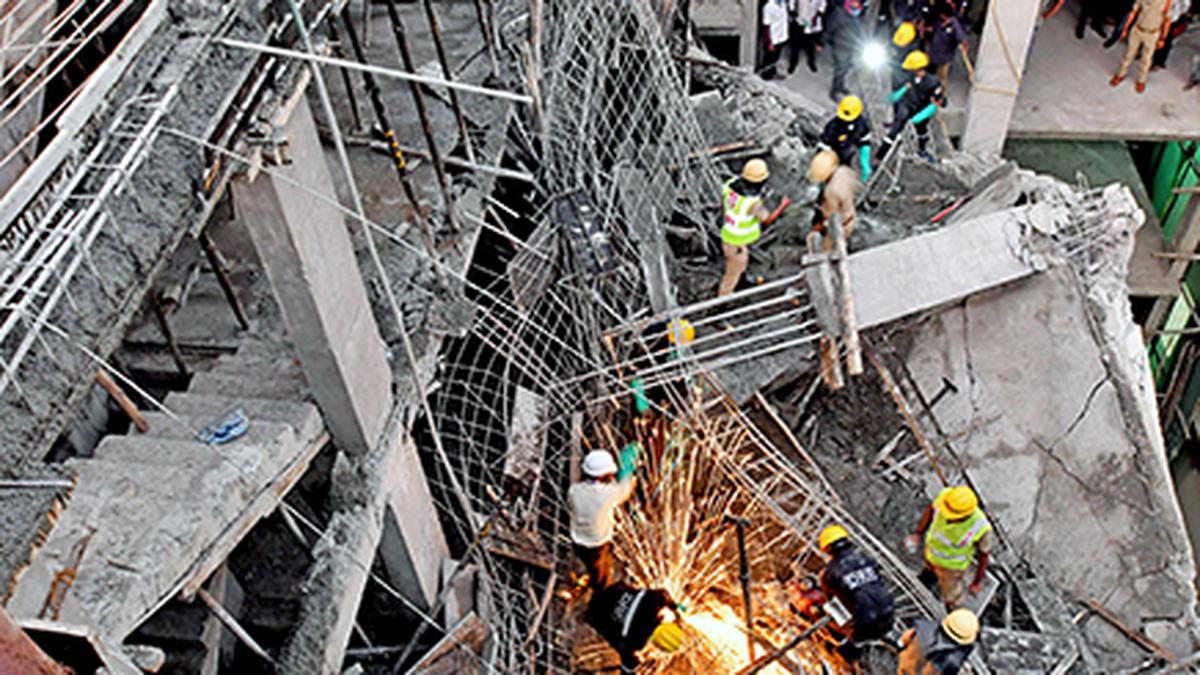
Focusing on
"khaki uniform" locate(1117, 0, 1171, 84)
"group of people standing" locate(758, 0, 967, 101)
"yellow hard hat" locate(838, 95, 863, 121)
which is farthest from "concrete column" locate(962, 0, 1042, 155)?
"yellow hard hat" locate(838, 95, 863, 121)

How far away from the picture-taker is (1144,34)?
1472 centimetres

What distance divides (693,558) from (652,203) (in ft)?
11.3

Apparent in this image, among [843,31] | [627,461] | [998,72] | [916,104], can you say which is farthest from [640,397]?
[998,72]

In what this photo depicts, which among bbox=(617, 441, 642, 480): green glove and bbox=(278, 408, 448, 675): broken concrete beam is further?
bbox=(617, 441, 642, 480): green glove

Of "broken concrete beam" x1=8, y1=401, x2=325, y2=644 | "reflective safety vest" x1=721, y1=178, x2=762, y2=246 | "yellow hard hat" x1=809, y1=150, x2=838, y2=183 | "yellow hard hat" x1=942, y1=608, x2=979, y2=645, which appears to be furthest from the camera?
"yellow hard hat" x1=809, y1=150, x2=838, y2=183

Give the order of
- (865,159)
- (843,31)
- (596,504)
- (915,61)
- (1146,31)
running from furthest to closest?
(843,31) < (1146,31) < (915,61) < (865,159) < (596,504)

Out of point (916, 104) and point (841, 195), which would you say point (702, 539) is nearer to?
point (841, 195)

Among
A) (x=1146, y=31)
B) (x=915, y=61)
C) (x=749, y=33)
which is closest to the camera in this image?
(x=915, y=61)

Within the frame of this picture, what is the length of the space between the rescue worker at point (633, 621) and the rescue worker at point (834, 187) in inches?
160

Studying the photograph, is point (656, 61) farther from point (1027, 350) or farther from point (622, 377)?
point (1027, 350)

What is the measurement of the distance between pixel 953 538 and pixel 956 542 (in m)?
0.04

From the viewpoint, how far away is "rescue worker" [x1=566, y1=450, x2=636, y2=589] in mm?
8086

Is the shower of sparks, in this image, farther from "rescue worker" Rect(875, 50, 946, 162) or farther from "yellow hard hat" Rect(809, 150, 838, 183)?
"rescue worker" Rect(875, 50, 946, 162)

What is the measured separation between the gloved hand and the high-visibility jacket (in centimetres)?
470
